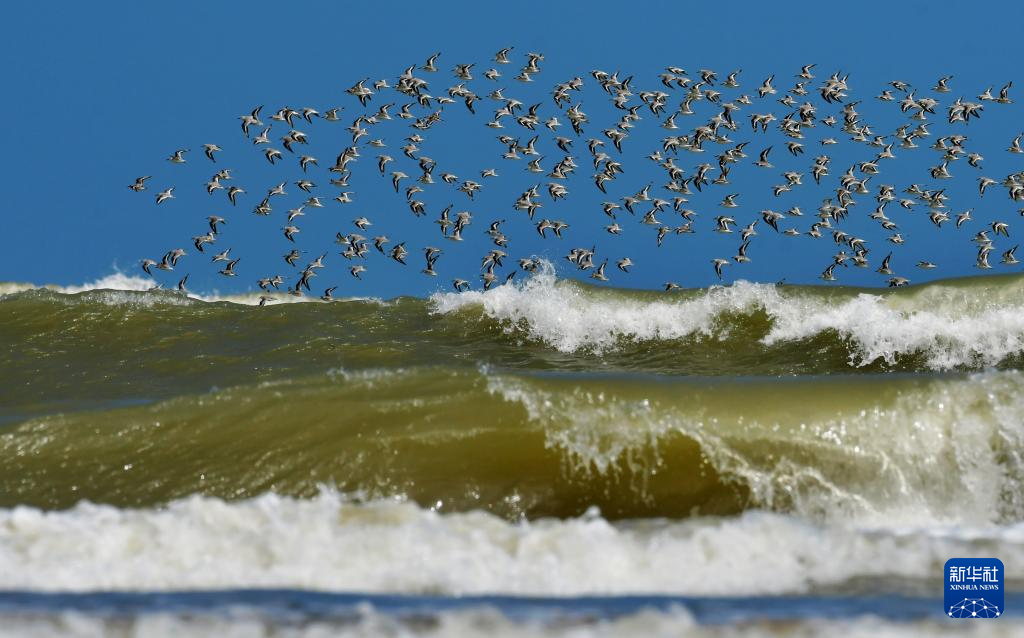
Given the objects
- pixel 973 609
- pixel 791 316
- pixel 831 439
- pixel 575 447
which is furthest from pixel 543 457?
pixel 791 316

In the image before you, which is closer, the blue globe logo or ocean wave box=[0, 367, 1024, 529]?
the blue globe logo

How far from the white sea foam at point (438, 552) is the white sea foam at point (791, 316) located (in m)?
7.47

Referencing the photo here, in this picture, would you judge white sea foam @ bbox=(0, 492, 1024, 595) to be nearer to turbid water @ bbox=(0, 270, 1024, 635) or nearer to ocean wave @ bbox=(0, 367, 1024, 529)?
turbid water @ bbox=(0, 270, 1024, 635)

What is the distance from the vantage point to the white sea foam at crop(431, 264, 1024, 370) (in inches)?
590

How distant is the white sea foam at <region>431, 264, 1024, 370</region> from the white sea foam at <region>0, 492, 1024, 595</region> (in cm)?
747

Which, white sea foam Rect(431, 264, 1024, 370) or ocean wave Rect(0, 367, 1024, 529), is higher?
white sea foam Rect(431, 264, 1024, 370)

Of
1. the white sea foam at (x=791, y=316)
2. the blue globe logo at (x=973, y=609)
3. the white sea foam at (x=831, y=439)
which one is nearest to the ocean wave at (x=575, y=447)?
the white sea foam at (x=831, y=439)

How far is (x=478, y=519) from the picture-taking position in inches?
307

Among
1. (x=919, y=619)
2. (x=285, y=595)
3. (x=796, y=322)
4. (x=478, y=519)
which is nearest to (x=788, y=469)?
(x=478, y=519)

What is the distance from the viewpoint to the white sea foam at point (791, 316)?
14992mm

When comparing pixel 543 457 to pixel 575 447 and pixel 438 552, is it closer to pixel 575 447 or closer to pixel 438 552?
pixel 575 447

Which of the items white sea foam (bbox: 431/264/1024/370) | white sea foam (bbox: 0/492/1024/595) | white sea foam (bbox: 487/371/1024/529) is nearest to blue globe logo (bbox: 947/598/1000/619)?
white sea foam (bbox: 0/492/1024/595)

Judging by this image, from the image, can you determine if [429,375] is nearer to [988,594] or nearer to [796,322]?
[988,594]

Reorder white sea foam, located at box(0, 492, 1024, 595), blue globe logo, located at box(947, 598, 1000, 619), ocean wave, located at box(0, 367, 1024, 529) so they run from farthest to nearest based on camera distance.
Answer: ocean wave, located at box(0, 367, 1024, 529)
white sea foam, located at box(0, 492, 1024, 595)
blue globe logo, located at box(947, 598, 1000, 619)
